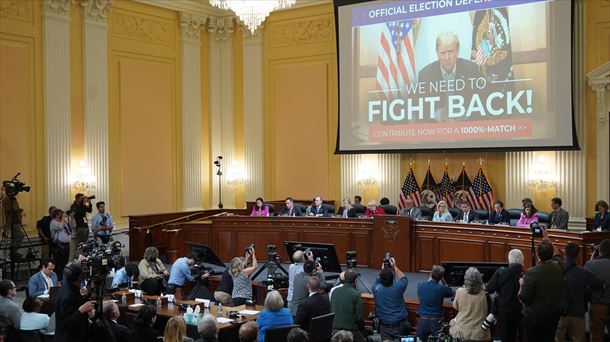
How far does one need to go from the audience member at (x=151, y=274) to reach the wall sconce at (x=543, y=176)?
27.3 feet

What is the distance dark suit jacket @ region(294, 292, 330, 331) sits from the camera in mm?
7348

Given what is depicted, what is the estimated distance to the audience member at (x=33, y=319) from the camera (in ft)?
24.6

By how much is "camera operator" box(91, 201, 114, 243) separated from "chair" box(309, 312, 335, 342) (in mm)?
8364

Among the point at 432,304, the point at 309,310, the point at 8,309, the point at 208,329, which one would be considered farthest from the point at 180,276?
the point at 208,329

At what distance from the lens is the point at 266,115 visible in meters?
18.7

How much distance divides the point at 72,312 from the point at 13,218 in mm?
7828

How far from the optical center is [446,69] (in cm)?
1527

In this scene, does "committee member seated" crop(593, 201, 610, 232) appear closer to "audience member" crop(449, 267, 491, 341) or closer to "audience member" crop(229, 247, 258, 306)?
"audience member" crop(449, 267, 491, 341)

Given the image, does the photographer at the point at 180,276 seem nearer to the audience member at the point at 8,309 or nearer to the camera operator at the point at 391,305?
the audience member at the point at 8,309

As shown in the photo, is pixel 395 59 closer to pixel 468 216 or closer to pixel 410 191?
pixel 410 191

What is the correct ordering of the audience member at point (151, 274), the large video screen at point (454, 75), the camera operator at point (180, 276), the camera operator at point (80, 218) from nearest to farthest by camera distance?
the audience member at point (151, 274) → the camera operator at point (180, 276) → the large video screen at point (454, 75) → the camera operator at point (80, 218)

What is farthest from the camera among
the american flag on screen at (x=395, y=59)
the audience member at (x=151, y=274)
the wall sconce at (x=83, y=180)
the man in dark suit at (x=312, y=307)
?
the american flag on screen at (x=395, y=59)

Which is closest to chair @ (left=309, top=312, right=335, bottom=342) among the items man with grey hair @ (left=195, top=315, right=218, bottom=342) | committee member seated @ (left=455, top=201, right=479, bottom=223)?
man with grey hair @ (left=195, top=315, right=218, bottom=342)

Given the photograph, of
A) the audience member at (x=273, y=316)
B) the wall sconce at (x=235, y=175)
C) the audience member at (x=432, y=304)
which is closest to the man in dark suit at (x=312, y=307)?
the audience member at (x=273, y=316)
